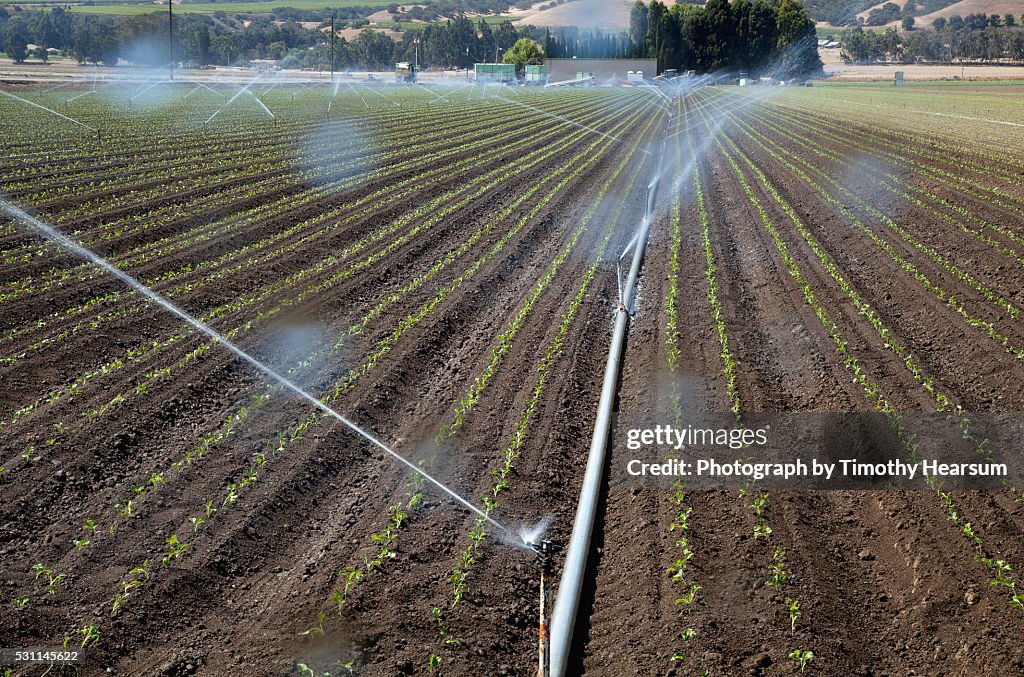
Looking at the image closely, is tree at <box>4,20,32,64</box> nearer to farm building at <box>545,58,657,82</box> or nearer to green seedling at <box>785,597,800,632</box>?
farm building at <box>545,58,657,82</box>

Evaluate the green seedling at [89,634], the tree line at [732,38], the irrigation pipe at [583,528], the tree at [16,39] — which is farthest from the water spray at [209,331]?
the tree line at [732,38]

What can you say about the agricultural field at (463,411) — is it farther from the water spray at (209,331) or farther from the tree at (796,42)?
the tree at (796,42)

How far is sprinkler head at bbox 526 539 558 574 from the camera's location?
20.9ft

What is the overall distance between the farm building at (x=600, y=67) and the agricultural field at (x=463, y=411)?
281 feet

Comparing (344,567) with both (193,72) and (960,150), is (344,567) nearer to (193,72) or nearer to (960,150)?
Answer: (960,150)

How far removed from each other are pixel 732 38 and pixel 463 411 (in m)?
98.9

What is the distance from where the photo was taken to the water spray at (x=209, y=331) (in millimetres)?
7211

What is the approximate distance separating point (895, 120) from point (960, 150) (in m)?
15.9

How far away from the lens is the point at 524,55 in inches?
4594

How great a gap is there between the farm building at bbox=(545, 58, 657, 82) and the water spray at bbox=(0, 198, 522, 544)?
92854 mm

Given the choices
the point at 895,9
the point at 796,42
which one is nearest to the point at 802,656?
the point at 895,9

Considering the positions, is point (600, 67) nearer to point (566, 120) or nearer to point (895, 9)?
point (895, 9)

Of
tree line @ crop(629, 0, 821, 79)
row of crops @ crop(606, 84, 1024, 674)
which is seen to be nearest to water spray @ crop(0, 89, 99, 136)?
row of crops @ crop(606, 84, 1024, 674)

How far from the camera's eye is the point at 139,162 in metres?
24.7
